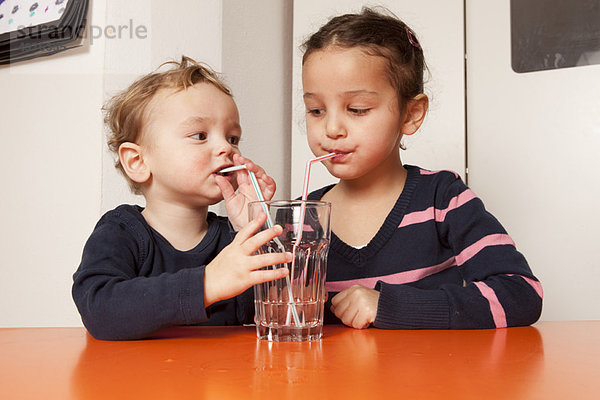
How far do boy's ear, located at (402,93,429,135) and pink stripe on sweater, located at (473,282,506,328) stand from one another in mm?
469

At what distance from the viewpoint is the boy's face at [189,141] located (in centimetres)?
108

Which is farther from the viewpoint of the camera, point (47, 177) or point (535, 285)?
point (47, 177)

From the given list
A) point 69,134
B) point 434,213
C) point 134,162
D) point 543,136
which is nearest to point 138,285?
point 134,162

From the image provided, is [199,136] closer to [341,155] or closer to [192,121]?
[192,121]

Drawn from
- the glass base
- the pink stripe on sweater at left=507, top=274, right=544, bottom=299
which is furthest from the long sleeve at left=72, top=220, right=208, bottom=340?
the pink stripe on sweater at left=507, top=274, right=544, bottom=299

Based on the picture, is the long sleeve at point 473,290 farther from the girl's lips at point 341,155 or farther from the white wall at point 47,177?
the white wall at point 47,177

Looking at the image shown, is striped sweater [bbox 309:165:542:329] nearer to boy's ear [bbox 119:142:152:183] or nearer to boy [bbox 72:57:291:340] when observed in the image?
boy [bbox 72:57:291:340]

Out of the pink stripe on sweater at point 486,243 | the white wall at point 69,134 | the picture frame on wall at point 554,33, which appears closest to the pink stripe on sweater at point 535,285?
the pink stripe on sweater at point 486,243

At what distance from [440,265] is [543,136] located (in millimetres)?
1008

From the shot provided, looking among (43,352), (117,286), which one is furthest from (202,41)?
(43,352)

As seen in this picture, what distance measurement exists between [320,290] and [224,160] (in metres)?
0.42

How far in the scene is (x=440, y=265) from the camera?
123 cm

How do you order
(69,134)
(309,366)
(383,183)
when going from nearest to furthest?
(309,366)
(383,183)
(69,134)

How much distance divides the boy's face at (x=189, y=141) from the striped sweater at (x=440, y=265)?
325 millimetres
